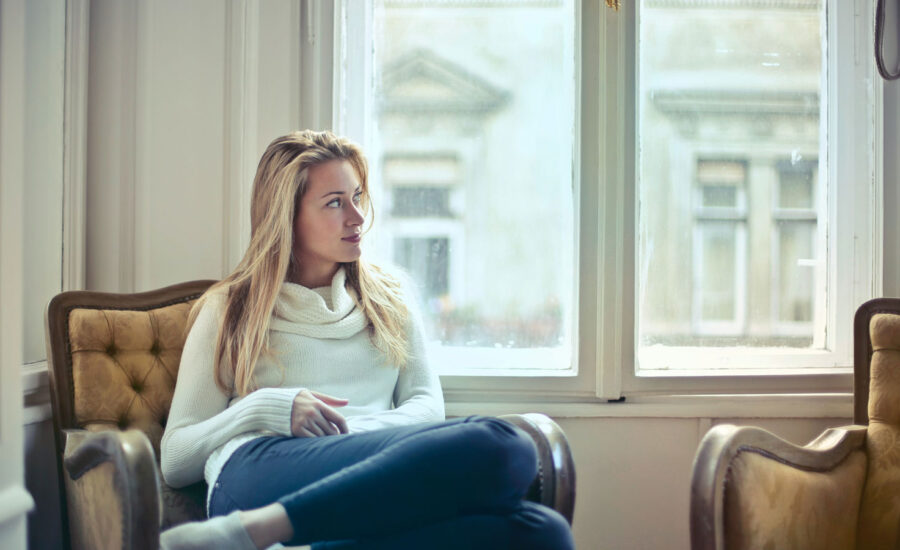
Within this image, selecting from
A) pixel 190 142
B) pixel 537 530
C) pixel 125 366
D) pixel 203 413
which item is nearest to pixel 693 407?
pixel 537 530

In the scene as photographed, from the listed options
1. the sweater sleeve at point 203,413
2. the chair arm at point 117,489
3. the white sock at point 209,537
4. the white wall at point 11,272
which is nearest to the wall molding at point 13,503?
the white wall at point 11,272

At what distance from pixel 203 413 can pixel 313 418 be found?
26 cm

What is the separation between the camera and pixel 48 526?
179cm

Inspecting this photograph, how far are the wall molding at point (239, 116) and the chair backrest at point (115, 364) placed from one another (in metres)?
0.34

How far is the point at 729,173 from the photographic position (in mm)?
2127

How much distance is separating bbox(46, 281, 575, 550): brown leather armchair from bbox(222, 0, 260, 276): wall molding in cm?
23

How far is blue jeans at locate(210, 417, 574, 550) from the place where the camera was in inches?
47.8

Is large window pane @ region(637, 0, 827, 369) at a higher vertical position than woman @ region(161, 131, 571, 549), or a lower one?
higher

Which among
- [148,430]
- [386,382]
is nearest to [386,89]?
[386,382]

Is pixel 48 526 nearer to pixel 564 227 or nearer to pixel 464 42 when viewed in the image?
pixel 564 227

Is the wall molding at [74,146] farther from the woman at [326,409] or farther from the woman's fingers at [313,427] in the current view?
the woman's fingers at [313,427]

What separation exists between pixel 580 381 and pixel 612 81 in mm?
840

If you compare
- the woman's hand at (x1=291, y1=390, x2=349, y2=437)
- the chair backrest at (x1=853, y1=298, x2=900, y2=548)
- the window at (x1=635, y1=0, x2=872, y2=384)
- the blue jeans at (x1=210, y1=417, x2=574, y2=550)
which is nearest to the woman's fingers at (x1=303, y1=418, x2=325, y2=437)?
the woman's hand at (x1=291, y1=390, x2=349, y2=437)

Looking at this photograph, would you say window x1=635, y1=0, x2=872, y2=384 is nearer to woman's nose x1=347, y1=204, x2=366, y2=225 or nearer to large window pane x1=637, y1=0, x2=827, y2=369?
large window pane x1=637, y1=0, x2=827, y2=369
